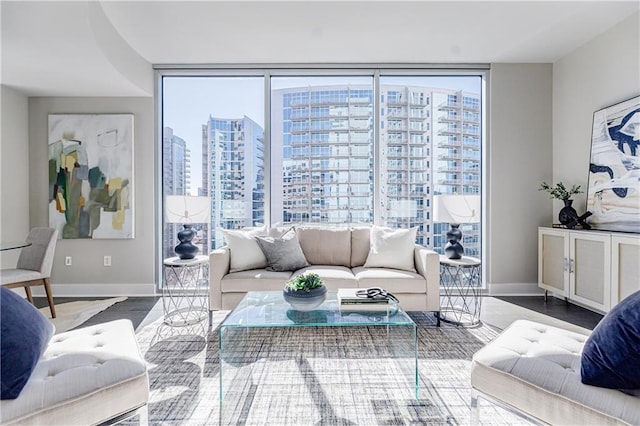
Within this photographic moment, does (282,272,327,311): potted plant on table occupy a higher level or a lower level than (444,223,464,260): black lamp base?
lower

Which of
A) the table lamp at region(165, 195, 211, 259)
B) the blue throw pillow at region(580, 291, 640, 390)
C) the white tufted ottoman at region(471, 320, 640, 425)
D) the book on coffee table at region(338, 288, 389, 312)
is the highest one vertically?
the table lamp at region(165, 195, 211, 259)

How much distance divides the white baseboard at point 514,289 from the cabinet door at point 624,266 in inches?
46.8

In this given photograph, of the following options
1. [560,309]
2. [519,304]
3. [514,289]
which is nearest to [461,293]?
[519,304]

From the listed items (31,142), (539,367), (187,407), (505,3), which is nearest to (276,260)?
(187,407)

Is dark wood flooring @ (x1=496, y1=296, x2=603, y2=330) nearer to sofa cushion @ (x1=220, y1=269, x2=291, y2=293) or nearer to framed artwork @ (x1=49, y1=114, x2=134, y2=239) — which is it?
sofa cushion @ (x1=220, y1=269, x2=291, y2=293)

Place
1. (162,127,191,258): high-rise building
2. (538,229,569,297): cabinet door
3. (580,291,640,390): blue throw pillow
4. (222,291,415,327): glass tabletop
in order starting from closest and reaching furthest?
(580,291,640,390): blue throw pillow < (222,291,415,327): glass tabletop < (538,229,569,297): cabinet door < (162,127,191,258): high-rise building

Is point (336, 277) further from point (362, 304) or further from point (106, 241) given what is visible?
point (106, 241)

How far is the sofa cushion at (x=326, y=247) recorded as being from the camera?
352 centimetres

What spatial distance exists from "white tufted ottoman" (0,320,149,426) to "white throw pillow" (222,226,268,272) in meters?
1.56

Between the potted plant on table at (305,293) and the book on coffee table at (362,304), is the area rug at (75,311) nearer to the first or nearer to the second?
the potted plant on table at (305,293)

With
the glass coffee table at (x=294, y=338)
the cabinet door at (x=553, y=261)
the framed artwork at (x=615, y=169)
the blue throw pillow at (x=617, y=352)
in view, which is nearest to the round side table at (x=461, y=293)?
the cabinet door at (x=553, y=261)

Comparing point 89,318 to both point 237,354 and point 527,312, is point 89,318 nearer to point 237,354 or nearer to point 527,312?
point 237,354

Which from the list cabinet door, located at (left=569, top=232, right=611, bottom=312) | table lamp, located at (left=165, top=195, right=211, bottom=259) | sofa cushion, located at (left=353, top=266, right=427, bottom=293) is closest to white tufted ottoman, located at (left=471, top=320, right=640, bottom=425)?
sofa cushion, located at (left=353, top=266, right=427, bottom=293)

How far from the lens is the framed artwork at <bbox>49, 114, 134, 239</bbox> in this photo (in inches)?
159
